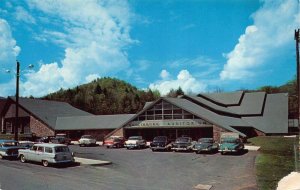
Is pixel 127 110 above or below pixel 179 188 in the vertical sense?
above

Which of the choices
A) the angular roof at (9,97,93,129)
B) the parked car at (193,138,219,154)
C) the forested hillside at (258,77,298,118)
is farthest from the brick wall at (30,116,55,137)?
the forested hillside at (258,77,298,118)

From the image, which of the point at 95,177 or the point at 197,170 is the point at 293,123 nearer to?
the point at 197,170

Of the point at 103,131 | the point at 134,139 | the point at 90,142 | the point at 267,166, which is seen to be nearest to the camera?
the point at 267,166

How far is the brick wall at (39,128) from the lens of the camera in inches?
2493

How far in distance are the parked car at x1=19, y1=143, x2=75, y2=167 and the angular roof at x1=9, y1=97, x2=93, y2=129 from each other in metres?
36.6

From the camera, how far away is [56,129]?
62250 mm

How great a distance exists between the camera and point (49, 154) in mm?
26047

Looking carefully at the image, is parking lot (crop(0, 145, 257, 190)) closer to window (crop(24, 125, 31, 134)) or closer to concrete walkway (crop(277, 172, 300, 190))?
concrete walkway (crop(277, 172, 300, 190))

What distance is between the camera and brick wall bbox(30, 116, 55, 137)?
63.3m

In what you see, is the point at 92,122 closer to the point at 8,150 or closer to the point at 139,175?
the point at 8,150

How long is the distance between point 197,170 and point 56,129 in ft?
139

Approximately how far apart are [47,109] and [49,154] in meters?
45.5

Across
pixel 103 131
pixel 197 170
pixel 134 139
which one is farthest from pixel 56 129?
pixel 197 170

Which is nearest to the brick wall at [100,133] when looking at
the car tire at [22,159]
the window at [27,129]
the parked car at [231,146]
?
the window at [27,129]
